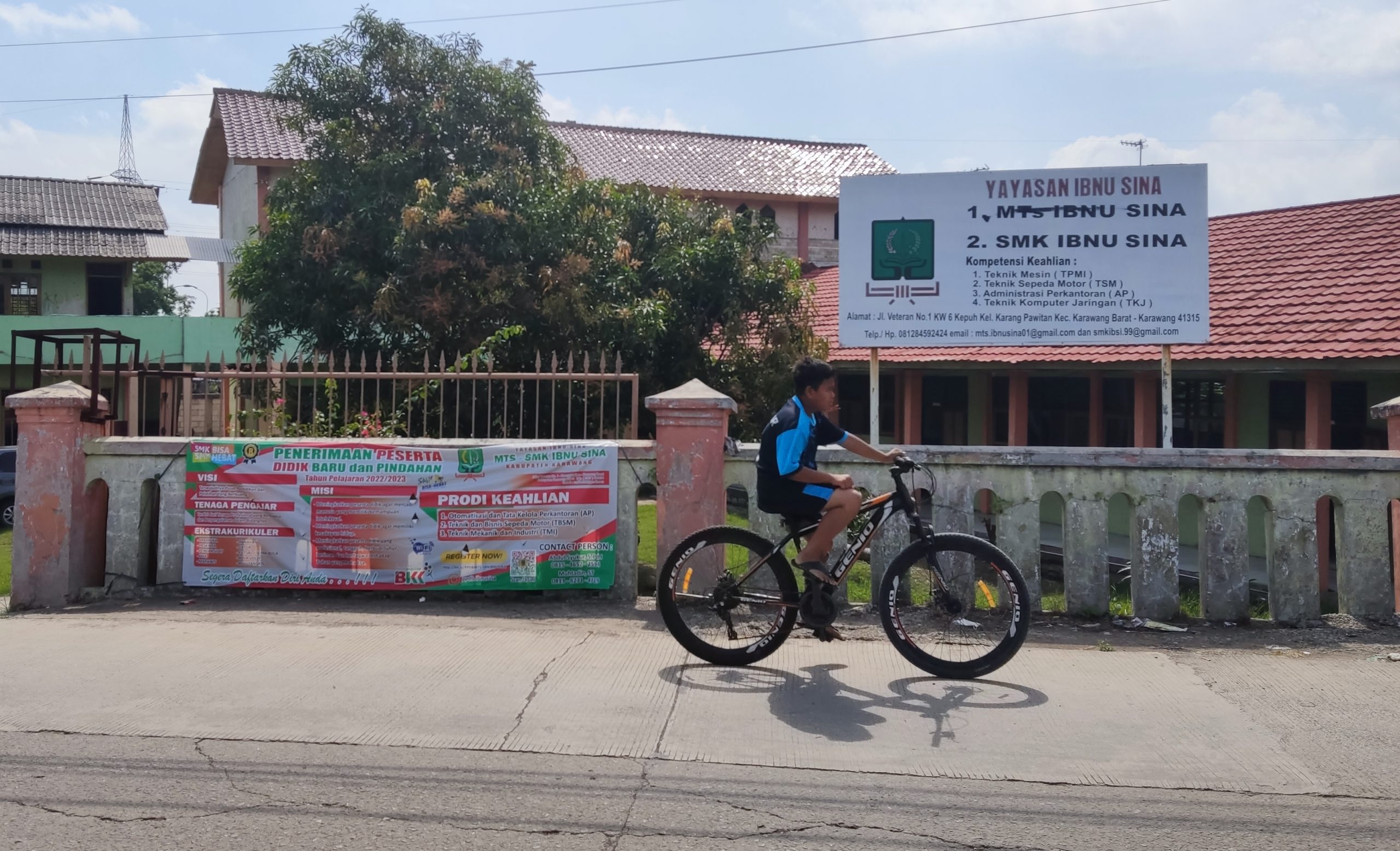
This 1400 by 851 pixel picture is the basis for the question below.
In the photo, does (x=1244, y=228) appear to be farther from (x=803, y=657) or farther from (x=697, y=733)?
(x=697, y=733)

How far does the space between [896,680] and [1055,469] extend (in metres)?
2.15

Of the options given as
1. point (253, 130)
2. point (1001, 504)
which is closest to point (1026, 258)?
point (1001, 504)

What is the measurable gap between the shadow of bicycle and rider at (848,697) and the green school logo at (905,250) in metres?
3.39

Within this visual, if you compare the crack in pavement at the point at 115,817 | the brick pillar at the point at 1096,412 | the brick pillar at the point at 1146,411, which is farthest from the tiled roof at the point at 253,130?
the crack in pavement at the point at 115,817

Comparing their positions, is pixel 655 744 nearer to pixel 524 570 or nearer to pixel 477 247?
pixel 524 570

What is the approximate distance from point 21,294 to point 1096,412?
24.3m

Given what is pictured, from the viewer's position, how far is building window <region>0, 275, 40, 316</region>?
27406 mm

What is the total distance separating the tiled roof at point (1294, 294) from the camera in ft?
41.2

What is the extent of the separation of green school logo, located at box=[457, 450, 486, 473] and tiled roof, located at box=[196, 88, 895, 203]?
2128 cm

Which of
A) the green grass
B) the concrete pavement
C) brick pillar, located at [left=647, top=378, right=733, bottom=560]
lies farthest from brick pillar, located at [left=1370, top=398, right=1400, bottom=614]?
the green grass

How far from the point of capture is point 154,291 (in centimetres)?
4875

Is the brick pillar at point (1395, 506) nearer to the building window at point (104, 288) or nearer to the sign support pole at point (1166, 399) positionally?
the sign support pole at point (1166, 399)

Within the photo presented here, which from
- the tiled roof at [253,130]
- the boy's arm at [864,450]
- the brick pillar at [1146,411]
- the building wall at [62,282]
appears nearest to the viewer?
the boy's arm at [864,450]

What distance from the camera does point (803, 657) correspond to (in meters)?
6.54
